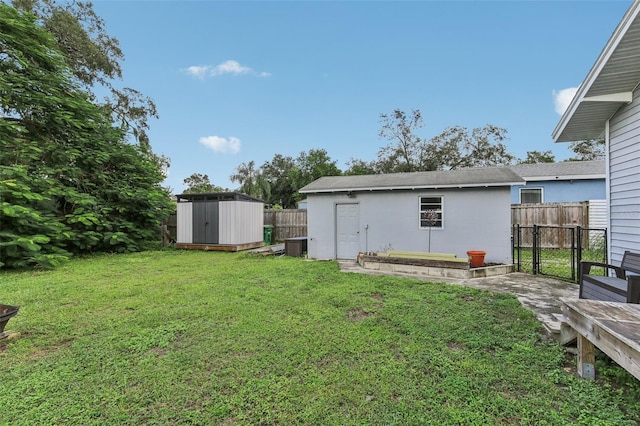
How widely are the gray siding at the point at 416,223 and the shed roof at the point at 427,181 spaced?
0.25 m

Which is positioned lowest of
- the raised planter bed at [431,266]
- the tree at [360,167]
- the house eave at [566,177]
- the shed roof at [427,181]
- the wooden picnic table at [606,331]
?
the raised planter bed at [431,266]

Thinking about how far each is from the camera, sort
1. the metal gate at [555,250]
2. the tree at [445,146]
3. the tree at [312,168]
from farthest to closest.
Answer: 1. the tree at [312,168]
2. the tree at [445,146]
3. the metal gate at [555,250]

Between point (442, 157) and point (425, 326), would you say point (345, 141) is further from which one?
point (425, 326)

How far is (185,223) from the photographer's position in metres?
11.6

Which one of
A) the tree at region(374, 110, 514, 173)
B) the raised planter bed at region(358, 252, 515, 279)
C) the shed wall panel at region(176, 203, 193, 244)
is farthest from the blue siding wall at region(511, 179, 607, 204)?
the shed wall panel at region(176, 203, 193, 244)

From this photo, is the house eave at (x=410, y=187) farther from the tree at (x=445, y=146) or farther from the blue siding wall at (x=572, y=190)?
the tree at (x=445, y=146)

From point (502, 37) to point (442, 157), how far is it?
12.8m

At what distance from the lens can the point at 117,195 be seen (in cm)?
1035

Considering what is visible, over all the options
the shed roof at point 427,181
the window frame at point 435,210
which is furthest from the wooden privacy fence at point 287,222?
the window frame at point 435,210

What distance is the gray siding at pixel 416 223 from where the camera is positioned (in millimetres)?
7441

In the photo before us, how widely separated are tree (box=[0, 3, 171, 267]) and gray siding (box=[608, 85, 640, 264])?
11631 millimetres

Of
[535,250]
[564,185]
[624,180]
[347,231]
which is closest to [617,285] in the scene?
[624,180]

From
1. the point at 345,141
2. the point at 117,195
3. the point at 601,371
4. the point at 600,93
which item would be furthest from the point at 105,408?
the point at 345,141

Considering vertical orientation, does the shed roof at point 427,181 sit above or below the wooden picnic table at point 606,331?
above
